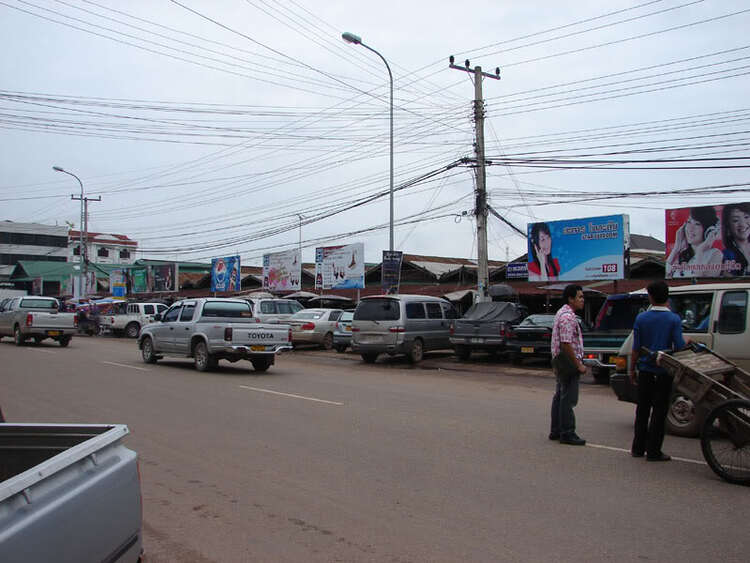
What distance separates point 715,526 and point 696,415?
3489 millimetres

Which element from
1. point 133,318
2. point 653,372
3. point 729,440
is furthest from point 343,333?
point 729,440

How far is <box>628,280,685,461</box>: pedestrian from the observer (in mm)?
6875

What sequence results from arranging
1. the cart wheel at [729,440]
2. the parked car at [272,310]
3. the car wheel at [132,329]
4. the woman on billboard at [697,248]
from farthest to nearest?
the car wheel at [132,329] → the parked car at [272,310] → the woman on billboard at [697,248] → the cart wheel at [729,440]

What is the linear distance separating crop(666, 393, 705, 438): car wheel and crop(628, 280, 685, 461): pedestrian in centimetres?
135

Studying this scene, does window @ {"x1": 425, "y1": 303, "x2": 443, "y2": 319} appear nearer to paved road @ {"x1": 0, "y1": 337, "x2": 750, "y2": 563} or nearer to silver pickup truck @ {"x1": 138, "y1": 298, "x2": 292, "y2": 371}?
silver pickup truck @ {"x1": 138, "y1": 298, "x2": 292, "y2": 371}

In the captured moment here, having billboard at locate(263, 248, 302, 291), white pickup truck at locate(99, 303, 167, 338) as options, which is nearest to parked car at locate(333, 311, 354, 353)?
white pickup truck at locate(99, 303, 167, 338)

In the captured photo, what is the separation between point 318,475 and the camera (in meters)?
6.50

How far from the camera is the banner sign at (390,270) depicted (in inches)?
959

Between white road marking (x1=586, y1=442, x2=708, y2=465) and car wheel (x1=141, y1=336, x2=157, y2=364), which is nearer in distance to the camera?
white road marking (x1=586, y1=442, x2=708, y2=465)

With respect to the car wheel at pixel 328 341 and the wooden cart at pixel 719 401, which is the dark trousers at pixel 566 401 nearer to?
the wooden cart at pixel 719 401

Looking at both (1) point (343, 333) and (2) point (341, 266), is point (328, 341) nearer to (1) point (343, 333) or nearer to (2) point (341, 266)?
(1) point (343, 333)

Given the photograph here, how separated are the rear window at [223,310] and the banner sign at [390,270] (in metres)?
8.07

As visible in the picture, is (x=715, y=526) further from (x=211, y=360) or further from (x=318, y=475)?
(x=211, y=360)

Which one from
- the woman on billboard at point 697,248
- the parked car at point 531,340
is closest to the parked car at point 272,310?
the parked car at point 531,340
